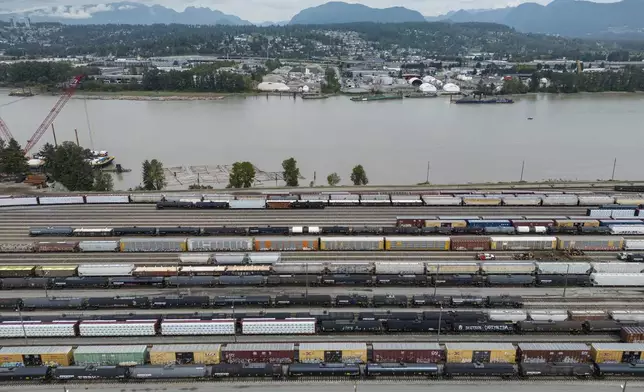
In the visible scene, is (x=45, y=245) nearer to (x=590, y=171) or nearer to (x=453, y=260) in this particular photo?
(x=453, y=260)

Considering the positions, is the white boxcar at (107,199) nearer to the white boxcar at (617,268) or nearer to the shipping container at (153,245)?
the shipping container at (153,245)

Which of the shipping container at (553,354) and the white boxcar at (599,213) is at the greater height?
the white boxcar at (599,213)

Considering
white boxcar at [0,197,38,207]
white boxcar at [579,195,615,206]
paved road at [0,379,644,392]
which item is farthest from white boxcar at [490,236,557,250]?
white boxcar at [0,197,38,207]

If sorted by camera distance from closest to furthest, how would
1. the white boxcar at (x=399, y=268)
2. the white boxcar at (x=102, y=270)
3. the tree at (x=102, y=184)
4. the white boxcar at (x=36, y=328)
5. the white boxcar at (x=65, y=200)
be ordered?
the white boxcar at (x=36, y=328) → the white boxcar at (x=102, y=270) → the white boxcar at (x=399, y=268) → the white boxcar at (x=65, y=200) → the tree at (x=102, y=184)

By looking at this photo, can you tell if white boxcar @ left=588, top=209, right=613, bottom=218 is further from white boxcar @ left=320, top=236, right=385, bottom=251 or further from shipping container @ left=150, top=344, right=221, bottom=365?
shipping container @ left=150, top=344, right=221, bottom=365

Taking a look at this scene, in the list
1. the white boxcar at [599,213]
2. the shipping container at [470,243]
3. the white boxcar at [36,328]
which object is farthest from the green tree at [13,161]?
the white boxcar at [599,213]

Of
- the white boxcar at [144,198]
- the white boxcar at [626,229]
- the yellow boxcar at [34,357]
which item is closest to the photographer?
the yellow boxcar at [34,357]

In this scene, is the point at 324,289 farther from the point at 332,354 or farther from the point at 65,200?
the point at 65,200
